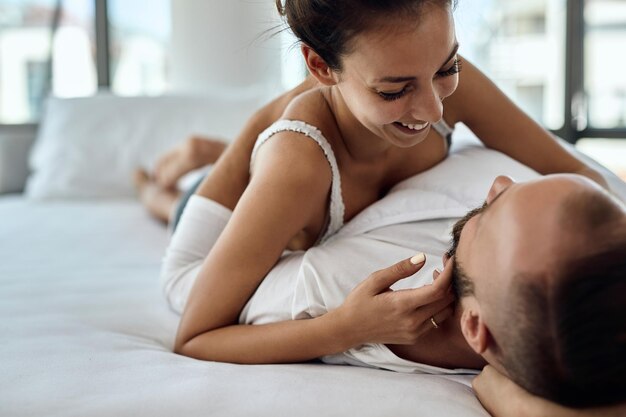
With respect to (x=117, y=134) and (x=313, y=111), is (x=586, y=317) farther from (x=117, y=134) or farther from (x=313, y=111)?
(x=117, y=134)

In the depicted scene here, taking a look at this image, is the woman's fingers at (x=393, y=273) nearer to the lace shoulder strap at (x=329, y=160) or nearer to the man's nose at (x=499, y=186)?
the man's nose at (x=499, y=186)

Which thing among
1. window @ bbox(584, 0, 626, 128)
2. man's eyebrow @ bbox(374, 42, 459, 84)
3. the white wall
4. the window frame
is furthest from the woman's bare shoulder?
window @ bbox(584, 0, 626, 128)

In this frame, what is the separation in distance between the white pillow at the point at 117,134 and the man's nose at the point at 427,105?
1897 mm

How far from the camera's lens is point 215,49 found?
3537mm

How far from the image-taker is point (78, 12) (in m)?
4.00

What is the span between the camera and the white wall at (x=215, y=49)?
3.47 m

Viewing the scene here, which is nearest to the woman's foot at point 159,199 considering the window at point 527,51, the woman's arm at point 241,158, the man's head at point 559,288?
the woman's arm at point 241,158

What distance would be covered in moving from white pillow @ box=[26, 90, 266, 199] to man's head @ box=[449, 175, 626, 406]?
2.21 meters

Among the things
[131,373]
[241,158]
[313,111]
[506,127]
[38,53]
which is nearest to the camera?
[131,373]

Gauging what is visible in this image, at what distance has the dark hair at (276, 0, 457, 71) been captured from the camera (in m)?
1.07

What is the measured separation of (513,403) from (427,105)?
46cm

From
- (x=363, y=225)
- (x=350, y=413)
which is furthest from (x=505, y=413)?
(x=363, y=225)

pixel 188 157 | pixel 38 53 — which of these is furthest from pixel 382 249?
pixel 38 53

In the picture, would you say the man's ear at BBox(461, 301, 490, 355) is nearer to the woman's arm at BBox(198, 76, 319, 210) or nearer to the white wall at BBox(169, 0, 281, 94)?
the woman's arm at BBox(198, 76, 319, 210)
